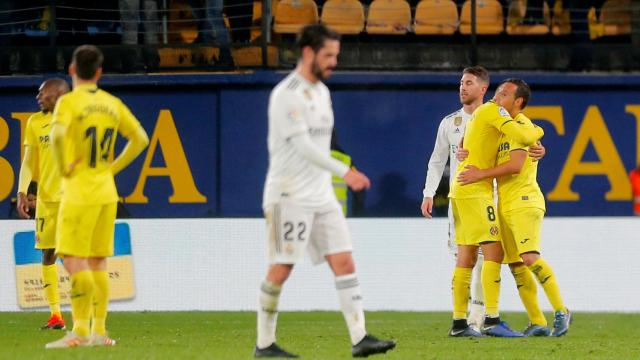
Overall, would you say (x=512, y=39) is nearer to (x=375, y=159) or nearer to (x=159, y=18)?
(x=375, y=159)

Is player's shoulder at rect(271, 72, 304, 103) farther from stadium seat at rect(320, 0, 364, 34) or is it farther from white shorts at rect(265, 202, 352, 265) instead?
stadium seat at rect(320, 0, 364, 34)

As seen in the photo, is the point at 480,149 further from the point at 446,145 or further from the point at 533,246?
the point at 446,145

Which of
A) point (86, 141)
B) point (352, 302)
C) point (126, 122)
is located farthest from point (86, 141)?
point (352, 302)

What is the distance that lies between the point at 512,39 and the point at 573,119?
5.93 ft

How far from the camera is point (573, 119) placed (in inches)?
642

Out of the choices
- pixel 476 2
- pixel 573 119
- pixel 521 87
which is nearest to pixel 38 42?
pixel 476 2

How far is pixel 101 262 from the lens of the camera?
27.6 feet

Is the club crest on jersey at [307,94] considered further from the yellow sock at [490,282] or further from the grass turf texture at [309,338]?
the yellow sock at [490,282]

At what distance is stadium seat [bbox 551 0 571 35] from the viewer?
17.4 metres

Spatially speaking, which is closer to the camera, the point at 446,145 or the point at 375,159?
the point at 446,145

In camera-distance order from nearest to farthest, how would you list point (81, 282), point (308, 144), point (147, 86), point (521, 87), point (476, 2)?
1. point (308, 144)
2. point (81, 282)
3. point (521, 87)
4. point (147, 86)
5. point (476, 2)

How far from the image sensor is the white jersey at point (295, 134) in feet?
23.7

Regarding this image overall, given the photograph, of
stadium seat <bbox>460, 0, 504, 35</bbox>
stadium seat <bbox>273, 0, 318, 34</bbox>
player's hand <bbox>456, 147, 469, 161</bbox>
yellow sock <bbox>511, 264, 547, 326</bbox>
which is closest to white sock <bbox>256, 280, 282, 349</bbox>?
player's hand <bbox>456, 147, 469, 161</bbox>

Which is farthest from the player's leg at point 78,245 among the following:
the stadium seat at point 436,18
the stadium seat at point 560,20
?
the stadium seat at point 560,20
